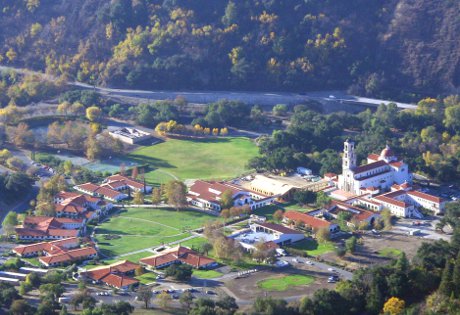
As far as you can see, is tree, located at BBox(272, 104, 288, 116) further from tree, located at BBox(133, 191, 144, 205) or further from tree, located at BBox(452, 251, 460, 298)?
tree, located at BBox(452, 251, 460, 298)

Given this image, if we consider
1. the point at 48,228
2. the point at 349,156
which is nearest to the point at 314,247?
the point at 349,156

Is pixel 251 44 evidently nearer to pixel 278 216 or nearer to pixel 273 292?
pixel 278 216

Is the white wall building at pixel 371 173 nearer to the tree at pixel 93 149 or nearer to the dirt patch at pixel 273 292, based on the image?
the dirt patch at pixel 273 292

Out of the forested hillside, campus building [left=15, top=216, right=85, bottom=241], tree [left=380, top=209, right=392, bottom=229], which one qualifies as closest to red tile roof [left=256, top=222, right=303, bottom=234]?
tree [left=380, top=209, right=392, bottom=229]

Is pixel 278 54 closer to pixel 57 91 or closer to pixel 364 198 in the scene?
pixel 57 91

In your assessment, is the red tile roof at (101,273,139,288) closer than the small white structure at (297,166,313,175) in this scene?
Yes

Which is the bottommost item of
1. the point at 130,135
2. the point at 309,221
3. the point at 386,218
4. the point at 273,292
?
the point at 273,292
